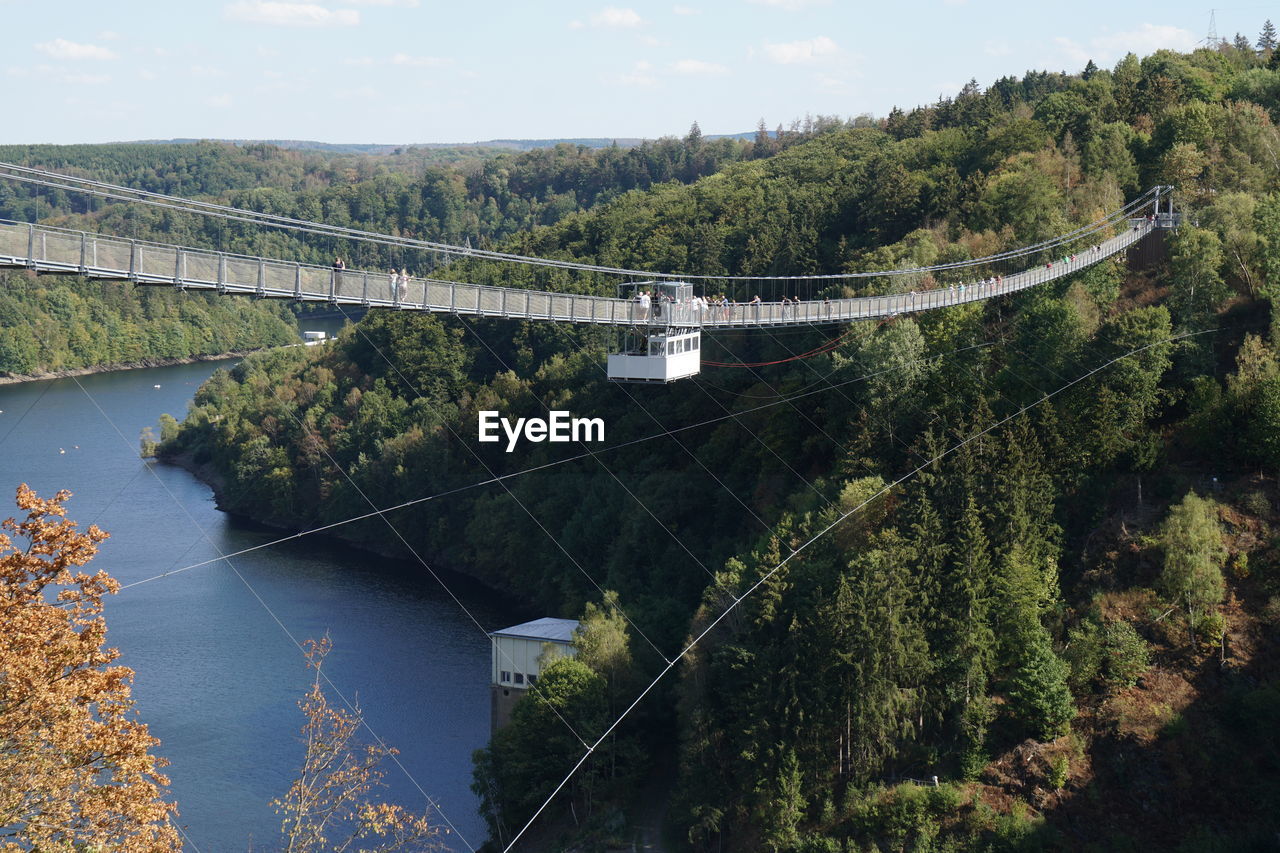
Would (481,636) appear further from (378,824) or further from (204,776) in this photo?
(378,824)

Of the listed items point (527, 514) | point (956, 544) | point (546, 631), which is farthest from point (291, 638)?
point (956, 544)

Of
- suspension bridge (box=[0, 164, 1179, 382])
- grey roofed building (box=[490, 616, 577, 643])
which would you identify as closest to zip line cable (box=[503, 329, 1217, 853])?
grey roofed building (box=[490, 616, 577, 643])

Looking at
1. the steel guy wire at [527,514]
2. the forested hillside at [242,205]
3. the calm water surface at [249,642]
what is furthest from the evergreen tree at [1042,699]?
the forested hillside at [242,205]

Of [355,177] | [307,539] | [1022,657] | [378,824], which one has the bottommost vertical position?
[307,539]

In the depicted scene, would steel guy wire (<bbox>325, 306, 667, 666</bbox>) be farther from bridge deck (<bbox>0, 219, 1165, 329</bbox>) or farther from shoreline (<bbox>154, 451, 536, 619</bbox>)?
bridge deck (<bbox>0, 219, 1165, 329</bbox>)

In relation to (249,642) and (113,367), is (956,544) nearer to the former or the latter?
(249,642)

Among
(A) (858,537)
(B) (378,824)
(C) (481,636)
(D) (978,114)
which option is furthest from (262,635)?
(D) (978,114)
